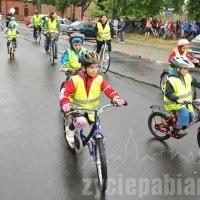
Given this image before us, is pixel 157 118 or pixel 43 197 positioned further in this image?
pixel 157 118

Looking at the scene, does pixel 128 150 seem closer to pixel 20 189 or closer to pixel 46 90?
pixel 20 189

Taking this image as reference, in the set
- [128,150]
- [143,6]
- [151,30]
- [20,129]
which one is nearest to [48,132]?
[20,129]

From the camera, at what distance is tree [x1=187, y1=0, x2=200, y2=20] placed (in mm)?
33406

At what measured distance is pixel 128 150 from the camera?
7.41 m

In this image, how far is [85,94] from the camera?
645 centimetres

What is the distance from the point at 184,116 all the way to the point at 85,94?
1774 millimetres

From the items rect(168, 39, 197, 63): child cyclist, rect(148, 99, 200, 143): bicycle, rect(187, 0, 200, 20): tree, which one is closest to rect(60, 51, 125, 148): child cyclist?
rect(148, 99, 200, 143): bicycle

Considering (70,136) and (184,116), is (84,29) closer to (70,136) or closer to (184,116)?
(184,116)

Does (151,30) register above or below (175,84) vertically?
below

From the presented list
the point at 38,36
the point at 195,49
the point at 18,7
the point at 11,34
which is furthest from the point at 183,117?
the point at 18,7

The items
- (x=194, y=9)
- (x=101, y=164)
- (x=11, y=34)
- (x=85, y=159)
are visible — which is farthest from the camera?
(x=194, y=9)

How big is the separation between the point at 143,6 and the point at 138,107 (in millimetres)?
32277

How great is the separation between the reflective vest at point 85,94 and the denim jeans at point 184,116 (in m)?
1.53

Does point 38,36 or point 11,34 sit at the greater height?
point 11,34
